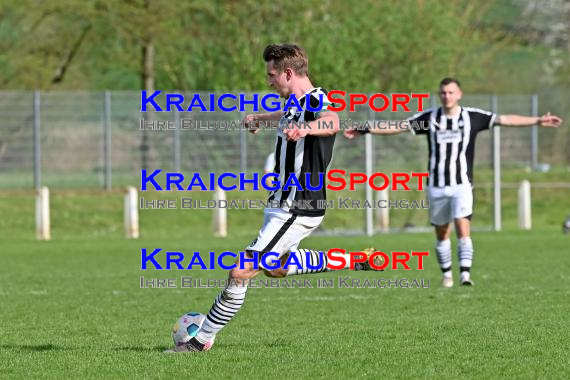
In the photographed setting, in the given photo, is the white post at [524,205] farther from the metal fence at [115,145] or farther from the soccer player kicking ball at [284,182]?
the soccer player kicking ball at [284,182]

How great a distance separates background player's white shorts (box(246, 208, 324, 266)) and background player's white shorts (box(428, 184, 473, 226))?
18.5 ft

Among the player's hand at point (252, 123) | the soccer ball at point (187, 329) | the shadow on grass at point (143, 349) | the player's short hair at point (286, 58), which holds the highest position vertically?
the player's short hair at point (286, 58)

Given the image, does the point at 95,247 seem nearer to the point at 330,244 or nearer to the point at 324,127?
the point at 330,244

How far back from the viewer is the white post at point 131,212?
27594mm

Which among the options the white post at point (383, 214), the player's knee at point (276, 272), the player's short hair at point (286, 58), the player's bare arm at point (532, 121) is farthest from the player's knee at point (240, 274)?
the white post at point (383, 214)

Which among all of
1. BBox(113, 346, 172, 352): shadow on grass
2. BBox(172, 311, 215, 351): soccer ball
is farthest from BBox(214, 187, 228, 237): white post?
BBox(172, 311, 215, 351): soccer ball

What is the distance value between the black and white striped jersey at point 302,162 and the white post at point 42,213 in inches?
729

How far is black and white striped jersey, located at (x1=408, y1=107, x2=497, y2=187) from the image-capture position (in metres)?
14.7

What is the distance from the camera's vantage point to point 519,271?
17016 millimetres

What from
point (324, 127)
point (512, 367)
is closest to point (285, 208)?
point (324, 127)

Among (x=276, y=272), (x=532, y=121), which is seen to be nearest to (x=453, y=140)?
Answer: (x=532, y=121)

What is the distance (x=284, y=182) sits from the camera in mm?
9211

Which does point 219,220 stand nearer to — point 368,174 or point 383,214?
point 368,174

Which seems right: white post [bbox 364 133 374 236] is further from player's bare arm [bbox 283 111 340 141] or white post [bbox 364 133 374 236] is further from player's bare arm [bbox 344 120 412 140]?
player's bare arm [bbox 283 111 340 141]
